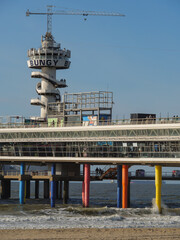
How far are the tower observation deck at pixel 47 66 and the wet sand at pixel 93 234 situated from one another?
1855 inches

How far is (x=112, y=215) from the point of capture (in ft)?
225

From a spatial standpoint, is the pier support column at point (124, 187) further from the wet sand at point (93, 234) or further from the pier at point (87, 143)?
the wet sand at point (93, 234)

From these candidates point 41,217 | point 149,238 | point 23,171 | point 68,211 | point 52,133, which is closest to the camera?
point 149,238

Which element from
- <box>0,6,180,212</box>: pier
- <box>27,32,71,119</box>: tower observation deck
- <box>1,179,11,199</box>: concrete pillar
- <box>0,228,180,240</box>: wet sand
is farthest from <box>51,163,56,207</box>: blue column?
<box>0,228,180,240</box>: wet sand

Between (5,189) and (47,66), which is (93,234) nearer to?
(47,66)

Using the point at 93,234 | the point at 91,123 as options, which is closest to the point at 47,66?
the point at 91,123

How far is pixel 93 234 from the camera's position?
50750 mm

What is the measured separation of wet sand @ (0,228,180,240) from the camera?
49094mm

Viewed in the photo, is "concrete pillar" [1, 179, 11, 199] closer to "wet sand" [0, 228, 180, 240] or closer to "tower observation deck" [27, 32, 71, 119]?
"tower observation deck" [27, 32, 71, 119]

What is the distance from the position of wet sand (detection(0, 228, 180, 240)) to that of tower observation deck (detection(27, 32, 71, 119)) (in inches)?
1855

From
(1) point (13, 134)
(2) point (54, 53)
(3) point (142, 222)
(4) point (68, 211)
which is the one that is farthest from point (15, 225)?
(2) point (54, 53)

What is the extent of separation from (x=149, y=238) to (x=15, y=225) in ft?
50.3

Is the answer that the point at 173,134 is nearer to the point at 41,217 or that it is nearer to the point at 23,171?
the point at 41,217

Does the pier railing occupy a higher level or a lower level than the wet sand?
higher
